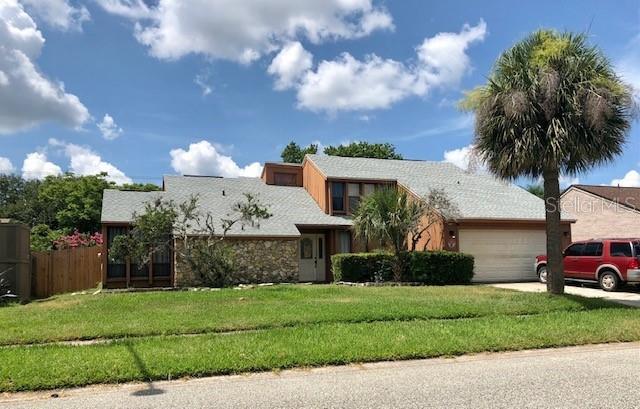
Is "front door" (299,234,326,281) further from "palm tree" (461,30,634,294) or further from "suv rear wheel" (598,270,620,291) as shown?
"palm tree" (461,30,634,294)

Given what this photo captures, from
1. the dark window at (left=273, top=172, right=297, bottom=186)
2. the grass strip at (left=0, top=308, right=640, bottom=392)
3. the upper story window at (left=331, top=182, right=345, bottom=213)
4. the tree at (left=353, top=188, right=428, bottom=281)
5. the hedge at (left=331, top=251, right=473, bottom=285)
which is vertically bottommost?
the grass strip at (left=0, top=308, right=640, bottom=392)

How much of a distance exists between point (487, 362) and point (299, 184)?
2121cm

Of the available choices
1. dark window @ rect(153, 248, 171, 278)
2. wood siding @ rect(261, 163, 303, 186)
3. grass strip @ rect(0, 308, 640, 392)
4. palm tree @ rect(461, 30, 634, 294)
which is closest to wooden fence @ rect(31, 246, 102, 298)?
dark window @ rect(153, 248, 171, 278)

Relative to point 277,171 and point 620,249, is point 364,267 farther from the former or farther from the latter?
point 277,171

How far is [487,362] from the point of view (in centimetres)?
769

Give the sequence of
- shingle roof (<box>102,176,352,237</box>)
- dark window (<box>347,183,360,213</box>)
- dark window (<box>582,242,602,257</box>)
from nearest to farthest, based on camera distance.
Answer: dark window (<box>582,242,602,257</box>) → shingle roof (<box>102,176,352,237</box>) → dark window (<box>347,183,360,213</box>)

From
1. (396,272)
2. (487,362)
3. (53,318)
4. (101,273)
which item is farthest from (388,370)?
(101,273)

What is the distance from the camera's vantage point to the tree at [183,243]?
18047mm

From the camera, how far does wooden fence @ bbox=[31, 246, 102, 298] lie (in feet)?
65.6

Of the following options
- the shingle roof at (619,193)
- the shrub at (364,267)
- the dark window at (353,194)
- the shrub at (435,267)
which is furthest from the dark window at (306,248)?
the shingle roof at (619,193)

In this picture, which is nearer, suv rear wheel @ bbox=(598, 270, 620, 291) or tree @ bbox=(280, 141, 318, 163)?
suv rear wheel @ bbox=(598, 270, 620, 291)

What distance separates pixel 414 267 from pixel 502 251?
5.09 meters

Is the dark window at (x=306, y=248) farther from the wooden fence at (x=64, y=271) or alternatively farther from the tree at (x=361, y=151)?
the tree at (x=361, y=151)

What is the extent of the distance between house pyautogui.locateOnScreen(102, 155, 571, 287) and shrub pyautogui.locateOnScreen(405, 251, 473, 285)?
192 cm
